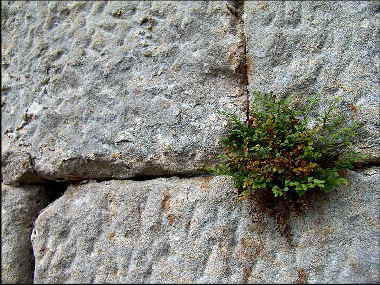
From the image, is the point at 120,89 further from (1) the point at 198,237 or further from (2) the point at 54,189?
(1) the point at 198,237

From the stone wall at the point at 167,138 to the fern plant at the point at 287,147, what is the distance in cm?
5

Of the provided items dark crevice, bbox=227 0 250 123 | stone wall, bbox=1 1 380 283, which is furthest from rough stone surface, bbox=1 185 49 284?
dark crevice, bbox=227 0 250 123

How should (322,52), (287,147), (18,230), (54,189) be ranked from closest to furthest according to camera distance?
1. (287,147)
2. (322,52)
3. (18,230)
4. (54,189)

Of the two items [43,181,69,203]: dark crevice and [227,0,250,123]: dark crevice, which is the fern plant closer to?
[227,0,250,123]: dark crevice

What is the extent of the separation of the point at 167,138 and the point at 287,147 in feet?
1.41

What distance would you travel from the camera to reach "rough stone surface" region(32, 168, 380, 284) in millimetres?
1262

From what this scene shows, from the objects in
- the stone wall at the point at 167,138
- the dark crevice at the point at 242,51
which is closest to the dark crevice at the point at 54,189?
the stone wall at the point at 167,138

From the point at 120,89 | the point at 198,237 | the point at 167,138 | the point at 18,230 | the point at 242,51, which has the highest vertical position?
the point at 242,51

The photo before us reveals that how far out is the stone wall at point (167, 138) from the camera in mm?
1306

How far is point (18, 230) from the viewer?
156 cm

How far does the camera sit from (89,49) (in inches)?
65.3

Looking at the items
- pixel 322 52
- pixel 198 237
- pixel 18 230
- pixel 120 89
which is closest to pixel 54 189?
pixel 18 230

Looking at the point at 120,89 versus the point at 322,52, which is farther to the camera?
the point at 120,89

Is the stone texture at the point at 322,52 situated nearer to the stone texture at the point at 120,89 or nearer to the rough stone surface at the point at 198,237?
the stone texture at the point at 120,89
